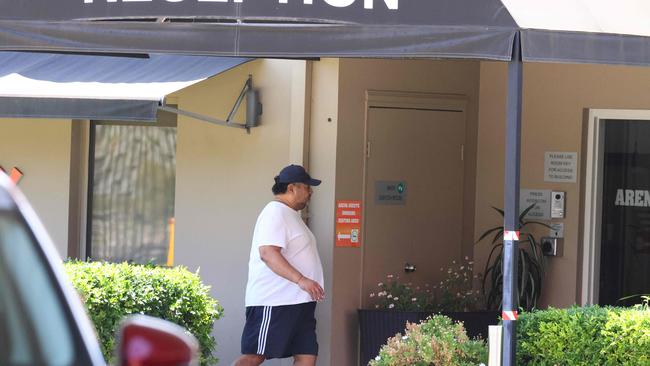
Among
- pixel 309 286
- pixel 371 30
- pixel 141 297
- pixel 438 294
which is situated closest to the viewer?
pixel 371 30

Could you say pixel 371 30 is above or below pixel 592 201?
above

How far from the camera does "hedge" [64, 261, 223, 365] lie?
24.2ft

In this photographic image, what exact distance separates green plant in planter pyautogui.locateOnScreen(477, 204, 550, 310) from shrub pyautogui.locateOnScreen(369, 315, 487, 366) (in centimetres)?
189

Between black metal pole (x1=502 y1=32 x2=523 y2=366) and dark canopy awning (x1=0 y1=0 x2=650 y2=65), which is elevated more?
dark canopy awning (x1=0 y1=0 x2=650 y2=65)

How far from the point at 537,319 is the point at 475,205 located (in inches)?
127

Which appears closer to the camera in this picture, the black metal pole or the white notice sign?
the black metal pole

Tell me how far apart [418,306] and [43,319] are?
6.16 meters

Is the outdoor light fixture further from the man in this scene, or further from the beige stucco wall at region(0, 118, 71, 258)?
the beige stucco wall at region(0, 118, 71, 258)

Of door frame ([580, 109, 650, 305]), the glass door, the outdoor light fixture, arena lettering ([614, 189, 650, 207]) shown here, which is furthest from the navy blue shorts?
arena lettering ([614, 189, 650, 207])

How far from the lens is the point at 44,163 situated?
1060 centimetres

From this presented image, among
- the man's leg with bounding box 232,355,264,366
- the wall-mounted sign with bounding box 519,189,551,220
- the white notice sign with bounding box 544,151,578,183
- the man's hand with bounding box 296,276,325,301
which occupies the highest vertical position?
the white notice sign with bounding box 544,151,578,183

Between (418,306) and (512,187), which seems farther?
(418,306)

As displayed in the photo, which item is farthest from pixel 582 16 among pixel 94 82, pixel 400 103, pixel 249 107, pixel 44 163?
pixel 44 163

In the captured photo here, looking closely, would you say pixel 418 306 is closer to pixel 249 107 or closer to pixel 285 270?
pixel 285 270
